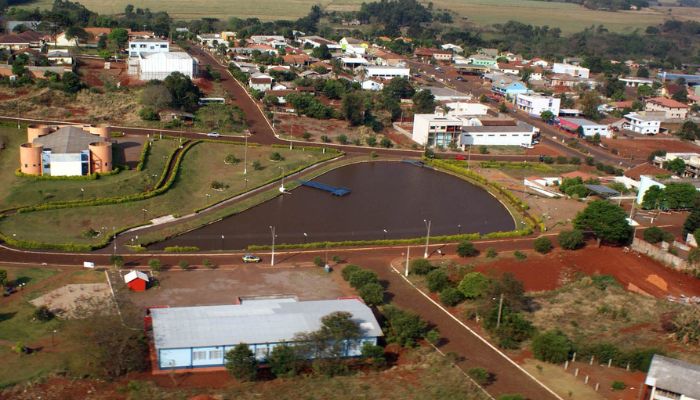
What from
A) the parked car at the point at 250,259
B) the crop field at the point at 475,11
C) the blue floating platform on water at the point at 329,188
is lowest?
the parked car at the point at 250,259

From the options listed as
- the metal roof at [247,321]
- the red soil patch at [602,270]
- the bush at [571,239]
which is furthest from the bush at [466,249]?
the metal roof at [247,321]

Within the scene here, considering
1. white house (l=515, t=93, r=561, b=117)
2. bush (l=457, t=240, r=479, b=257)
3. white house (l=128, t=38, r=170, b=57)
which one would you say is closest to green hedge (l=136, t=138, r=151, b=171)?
bush (l=457, t=240, r=479, b=257)

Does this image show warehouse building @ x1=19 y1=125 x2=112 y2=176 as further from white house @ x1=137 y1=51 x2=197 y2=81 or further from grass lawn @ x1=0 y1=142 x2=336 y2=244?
white house @ x1=137 y1=51 x2=197 y2=81

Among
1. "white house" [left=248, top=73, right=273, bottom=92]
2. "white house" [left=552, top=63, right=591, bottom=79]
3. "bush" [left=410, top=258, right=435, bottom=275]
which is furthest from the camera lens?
"white house" [left=552, top=63, right=591, bottom=79]

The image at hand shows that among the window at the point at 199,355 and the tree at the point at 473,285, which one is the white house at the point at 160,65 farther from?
the window at the point at 199,355

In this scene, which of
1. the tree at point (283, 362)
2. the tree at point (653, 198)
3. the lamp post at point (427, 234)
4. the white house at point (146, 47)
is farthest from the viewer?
the white house at point (146, 47)

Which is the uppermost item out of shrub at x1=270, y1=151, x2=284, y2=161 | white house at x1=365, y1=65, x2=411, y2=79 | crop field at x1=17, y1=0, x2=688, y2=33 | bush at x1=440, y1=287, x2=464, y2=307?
crop field at x1=17, y1=0, x2=688, y2=33

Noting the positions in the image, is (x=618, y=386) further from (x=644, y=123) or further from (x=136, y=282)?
(x=644, y=123)
